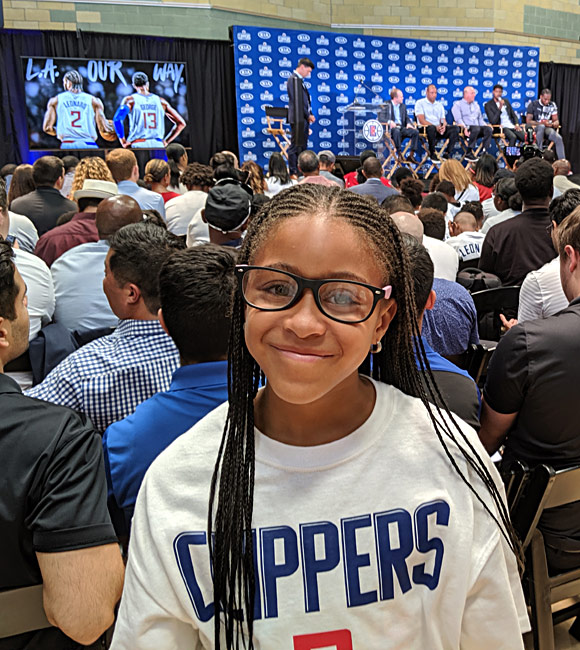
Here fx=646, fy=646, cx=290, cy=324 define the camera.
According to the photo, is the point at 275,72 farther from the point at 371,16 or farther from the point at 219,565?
the point at 219,565

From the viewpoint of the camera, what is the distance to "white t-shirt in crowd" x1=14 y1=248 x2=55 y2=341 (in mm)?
2715

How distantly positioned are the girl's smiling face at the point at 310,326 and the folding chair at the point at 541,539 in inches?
35.0

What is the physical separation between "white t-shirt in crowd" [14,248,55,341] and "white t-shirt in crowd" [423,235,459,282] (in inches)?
75.7

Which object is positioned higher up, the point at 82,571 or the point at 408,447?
the point at 408,447

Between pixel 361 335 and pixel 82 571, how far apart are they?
76 cm

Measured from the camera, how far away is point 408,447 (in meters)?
0.95

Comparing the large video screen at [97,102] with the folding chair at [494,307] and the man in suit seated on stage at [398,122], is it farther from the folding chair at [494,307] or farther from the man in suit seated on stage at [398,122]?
the folding chair at [494,307]

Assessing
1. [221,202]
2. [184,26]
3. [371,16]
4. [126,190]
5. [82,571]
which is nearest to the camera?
[82,571]

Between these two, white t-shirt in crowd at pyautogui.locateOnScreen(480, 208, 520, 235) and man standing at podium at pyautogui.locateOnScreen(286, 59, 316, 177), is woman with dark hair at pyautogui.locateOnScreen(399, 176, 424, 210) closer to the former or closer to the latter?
white t-shirt in crowd at pyautogui.locateOnScreen(480, 208, 520, 235)

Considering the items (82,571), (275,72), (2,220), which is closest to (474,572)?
(82,571)

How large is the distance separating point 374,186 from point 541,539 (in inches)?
183

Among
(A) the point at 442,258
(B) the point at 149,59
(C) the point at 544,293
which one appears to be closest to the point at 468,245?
(A) the point at 442,258

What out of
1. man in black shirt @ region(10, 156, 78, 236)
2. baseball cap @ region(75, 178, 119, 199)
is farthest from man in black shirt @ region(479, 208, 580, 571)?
man in black shirt @ region(10, 156, 78, 236)

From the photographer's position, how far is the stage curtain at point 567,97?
14938mm
